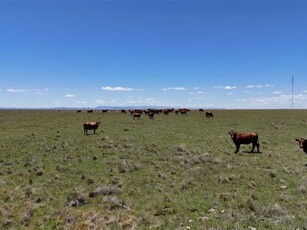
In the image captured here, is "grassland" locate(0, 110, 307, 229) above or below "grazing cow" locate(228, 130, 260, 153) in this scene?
below

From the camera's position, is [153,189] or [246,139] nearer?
[153,189]

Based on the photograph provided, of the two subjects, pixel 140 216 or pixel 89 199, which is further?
pixel 89 199

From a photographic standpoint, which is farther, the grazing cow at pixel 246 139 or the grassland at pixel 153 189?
the grazing cow at pixel 246 139

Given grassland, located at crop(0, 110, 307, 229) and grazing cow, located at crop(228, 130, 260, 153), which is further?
grazing cow, located at crop(228, 130, 260, 153)

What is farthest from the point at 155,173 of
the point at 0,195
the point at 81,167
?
the point at 0,195

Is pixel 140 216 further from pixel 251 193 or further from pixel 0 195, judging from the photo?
pixel 0 195

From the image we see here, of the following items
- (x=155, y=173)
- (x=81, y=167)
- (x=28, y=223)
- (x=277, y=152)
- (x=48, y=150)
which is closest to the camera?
(x=28, y=223)

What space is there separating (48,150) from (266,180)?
508 inches

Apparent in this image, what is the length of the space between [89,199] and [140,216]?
2.29 metres

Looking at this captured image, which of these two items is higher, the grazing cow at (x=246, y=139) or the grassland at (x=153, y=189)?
the grazing cow at (x=246, y=139)

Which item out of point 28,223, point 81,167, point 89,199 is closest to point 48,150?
point 81,167

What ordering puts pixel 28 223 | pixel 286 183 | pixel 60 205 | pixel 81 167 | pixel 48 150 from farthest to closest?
pixel 48 150 < pixel 81 167 < pixel 286 183 < pixel 60 205 < pixel 28 223

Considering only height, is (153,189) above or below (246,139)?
below

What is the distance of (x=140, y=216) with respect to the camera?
907 centimetres
